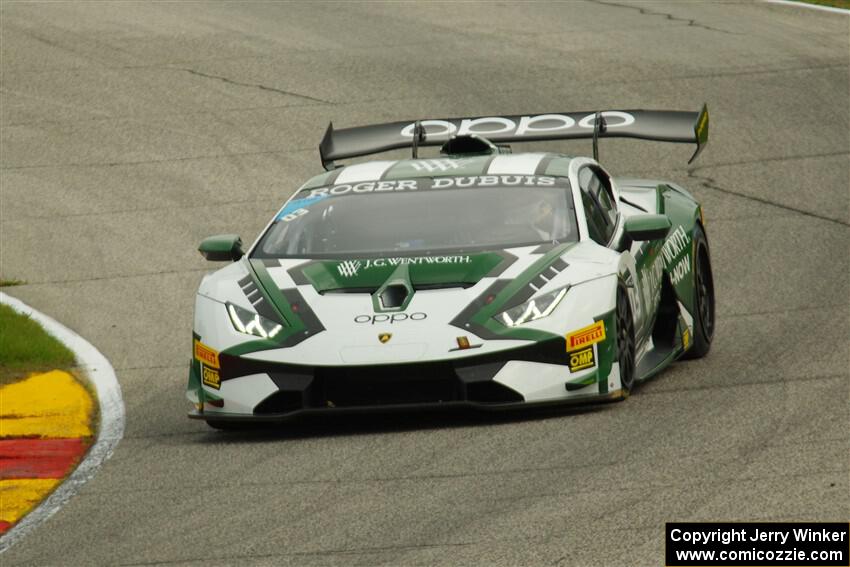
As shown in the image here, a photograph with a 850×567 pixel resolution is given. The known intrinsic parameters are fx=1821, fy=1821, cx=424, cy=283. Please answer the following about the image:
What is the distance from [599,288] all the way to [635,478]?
181 cm

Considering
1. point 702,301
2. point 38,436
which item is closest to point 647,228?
point 702,301

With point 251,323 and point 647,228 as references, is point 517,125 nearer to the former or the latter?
→ point 647,228

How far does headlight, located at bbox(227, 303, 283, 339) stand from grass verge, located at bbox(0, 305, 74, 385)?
8.30 feet

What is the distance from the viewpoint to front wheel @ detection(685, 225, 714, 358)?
35.1 ft

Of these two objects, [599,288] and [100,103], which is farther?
[100,103]

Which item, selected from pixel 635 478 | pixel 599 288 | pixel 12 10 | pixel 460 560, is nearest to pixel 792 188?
pixel 599 288

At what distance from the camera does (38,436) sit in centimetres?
965

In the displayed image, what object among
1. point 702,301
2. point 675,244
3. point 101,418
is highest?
point 675,244

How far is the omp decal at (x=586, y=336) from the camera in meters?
8.68

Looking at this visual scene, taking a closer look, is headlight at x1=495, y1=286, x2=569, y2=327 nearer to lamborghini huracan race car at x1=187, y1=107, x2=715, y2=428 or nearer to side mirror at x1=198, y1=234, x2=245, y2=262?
lamborghini huracan race car at x1=187, y1=107, x2=715, y2=428

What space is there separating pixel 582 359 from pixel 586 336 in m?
0.12

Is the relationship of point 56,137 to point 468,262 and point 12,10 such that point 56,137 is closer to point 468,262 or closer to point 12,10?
point 12,10

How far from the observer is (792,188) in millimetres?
15875

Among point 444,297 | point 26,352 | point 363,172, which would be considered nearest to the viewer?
point 444,297
